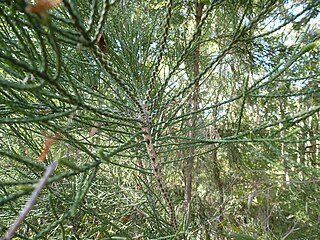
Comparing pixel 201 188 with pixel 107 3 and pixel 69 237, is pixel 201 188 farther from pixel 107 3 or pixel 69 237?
pixel 107 3

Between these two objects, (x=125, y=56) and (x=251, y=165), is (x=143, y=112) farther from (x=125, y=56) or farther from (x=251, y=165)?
(x=251, y=165)

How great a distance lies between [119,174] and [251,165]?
1.48 m

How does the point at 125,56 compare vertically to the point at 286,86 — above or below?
below

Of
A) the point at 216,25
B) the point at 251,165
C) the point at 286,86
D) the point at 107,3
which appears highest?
the point at 216,25

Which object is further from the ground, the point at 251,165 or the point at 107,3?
the point at 251,165

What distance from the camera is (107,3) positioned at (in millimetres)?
610

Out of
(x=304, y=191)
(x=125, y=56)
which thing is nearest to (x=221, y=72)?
(x=304, y=191)

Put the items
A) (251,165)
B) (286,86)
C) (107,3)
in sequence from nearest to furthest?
1. (107,3)
2. (286,86)
3. (251,165)

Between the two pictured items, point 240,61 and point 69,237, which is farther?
point 240,61

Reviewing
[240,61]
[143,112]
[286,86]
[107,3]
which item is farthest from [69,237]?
[286,86]

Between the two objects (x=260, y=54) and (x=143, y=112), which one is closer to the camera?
(x=143, y=112)

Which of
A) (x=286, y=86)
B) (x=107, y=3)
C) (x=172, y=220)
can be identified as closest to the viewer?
(x=107, y=3)

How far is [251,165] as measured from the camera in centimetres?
340

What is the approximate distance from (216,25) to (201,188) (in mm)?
1808
